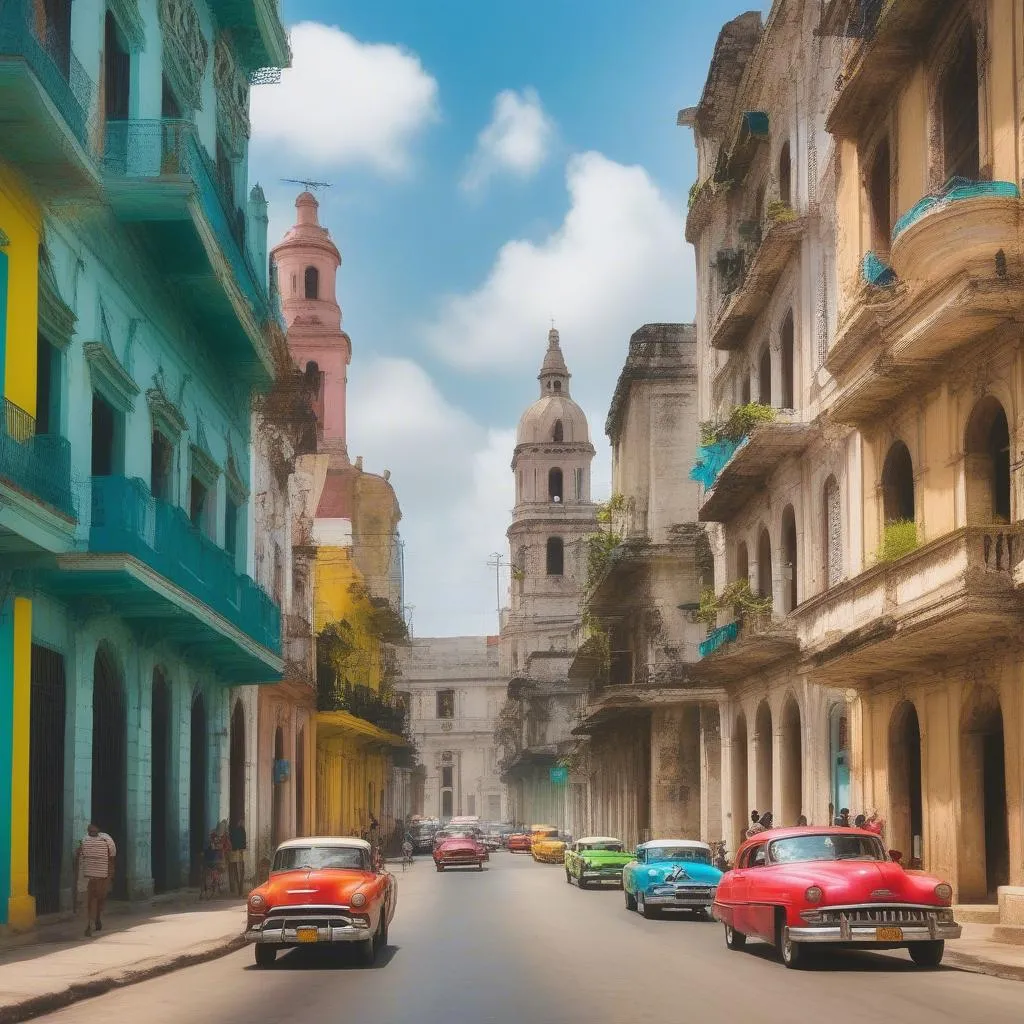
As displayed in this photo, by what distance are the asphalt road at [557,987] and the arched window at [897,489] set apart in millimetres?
7335

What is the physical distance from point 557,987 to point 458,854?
31.8m

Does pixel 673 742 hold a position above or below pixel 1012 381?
below

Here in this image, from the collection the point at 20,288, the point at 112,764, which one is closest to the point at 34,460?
the point at 20,288

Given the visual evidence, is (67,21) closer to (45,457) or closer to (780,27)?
(45,457)

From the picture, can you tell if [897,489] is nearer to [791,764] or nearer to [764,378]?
[791,764]

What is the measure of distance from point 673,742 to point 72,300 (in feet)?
91.6

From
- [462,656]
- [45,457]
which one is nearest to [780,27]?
[45,457]

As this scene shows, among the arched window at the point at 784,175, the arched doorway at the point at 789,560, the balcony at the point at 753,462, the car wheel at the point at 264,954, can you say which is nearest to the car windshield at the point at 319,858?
the car wheel at the point at 264,954

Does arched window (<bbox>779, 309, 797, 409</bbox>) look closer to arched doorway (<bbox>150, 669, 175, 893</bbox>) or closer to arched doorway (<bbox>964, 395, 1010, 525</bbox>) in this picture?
arched doorway (<bbox>964, 395, 1010, 525</bbox>)

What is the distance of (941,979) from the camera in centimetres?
1325

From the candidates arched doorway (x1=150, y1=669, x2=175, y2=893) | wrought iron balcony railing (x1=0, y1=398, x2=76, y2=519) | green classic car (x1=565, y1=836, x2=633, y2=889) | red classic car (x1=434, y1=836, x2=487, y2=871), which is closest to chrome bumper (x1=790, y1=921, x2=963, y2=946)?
wrought iron balcony railing (x1=0, y1=398, x2=76, y2=519)

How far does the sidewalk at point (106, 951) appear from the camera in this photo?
39.1ft

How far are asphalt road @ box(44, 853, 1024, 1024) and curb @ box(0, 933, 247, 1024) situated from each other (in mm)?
148

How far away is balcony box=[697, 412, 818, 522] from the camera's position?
28172mm
